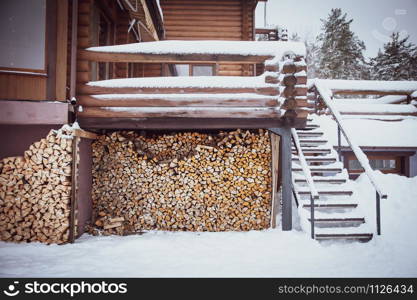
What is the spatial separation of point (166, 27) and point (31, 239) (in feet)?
29.3

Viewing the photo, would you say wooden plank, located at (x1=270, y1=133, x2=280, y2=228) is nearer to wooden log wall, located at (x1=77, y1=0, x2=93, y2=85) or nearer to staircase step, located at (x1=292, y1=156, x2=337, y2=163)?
staircase step, located at (x1=292, y1=156, x2=337, y2=163)

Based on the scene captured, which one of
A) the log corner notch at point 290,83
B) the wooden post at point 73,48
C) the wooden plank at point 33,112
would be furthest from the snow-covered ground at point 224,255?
the wooden post at point 73,48

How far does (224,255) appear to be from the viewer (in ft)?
15.8

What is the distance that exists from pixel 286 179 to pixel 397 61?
24387 mm

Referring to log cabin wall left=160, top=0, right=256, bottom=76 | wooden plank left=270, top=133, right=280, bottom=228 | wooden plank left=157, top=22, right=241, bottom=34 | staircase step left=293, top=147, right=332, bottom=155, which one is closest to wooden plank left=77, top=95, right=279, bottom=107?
wooden plank left=270, top=133, right=280, bottom=228

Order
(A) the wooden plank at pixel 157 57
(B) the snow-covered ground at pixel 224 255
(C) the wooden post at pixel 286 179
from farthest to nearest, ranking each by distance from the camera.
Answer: (C) the wooden post at pixel 286 179 → (A) the wooden plank at pixel 157 57 → (B) the snow-covered ground at pixel 224 255

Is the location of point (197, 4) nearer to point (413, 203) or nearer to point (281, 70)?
point (281, 70)

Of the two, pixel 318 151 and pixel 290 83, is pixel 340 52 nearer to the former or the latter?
pixel 318 151

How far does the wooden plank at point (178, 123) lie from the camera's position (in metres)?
5.86

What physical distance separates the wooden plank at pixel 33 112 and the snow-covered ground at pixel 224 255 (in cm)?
231

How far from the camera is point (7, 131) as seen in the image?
535 centimetres

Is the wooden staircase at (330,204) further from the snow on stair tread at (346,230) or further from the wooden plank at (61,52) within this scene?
the wooden plank at (61,52)

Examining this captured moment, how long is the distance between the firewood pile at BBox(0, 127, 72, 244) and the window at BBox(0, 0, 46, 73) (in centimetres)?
144

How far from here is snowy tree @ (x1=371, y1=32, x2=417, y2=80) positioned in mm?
23109
